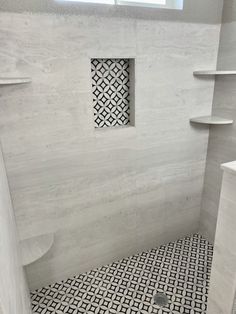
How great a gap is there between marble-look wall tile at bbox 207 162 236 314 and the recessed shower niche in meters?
0.98

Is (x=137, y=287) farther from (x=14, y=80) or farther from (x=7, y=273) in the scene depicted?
(x=14, y=80)

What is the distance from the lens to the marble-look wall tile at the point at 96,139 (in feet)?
4.74

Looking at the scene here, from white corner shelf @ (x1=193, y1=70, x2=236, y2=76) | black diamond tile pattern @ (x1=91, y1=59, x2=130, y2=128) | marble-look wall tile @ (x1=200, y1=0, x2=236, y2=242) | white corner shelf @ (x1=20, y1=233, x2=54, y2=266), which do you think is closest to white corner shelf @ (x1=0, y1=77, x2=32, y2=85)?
black diamond tile pattern @ (x1=91, y1=59, x2=130, y2=128)

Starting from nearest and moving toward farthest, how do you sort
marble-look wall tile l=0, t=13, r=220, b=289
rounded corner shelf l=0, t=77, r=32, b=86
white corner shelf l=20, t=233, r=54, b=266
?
rounded corner shelf l=0, t=77, r=32, b=86 < marble-look wall tile l=0, t=13, r=220, b=289 < white corner shelf l=20, t=233, r=54, b=266

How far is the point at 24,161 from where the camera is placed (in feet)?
5.10

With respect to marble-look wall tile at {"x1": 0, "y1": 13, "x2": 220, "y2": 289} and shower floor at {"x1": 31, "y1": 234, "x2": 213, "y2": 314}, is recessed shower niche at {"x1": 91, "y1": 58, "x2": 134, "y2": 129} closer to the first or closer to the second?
marble-look wall tile at {"x1": 0, "y1": 13, "x2": 220, "y2": 289}

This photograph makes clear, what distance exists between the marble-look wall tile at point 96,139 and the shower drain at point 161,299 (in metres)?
0.46

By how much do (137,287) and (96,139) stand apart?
3.90 feet

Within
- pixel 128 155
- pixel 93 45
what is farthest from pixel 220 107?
pixel 93 45

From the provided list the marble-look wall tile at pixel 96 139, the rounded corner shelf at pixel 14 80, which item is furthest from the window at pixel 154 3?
the rounded corner shelf at pixel 14 80

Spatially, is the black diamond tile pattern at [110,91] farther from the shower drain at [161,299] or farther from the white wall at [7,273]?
the shower drain at [161,299]

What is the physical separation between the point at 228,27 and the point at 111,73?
964 mm

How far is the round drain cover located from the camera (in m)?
1.77

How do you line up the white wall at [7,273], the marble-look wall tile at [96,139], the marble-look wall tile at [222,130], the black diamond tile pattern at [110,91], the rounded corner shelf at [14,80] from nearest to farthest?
→ the white wall at [7,273], the rounded corner shelf at [14,80], the marble-look wall tile at [96,139], the black diamond tile pattern at [110,91], the marble-look wall tile at [222,130]
